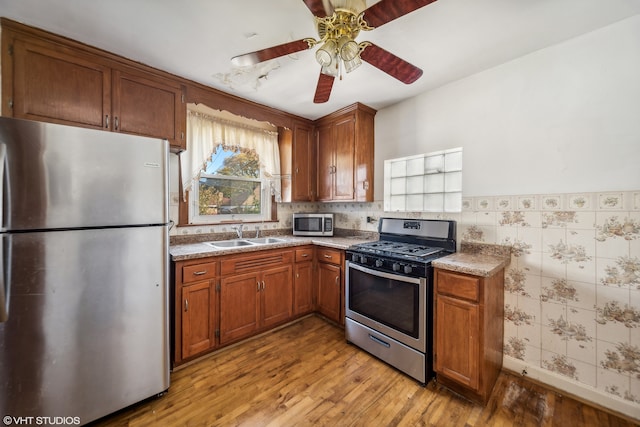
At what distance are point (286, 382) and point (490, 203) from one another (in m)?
2.19

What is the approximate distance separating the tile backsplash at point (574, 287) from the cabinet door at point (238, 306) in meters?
2.14

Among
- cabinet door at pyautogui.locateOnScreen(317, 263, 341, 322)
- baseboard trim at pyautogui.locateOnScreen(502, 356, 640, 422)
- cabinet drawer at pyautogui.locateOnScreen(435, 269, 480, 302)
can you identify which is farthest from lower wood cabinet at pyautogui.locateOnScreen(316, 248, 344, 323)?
baseboard trim at pyautogui.locateOnScreen(502, 356, 640, 422)

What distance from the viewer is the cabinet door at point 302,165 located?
3188mm

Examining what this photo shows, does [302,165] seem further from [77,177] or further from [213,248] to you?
[77,177]

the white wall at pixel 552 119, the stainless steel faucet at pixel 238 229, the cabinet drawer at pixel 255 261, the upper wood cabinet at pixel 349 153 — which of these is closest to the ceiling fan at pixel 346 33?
the white wall at pixel 552 119

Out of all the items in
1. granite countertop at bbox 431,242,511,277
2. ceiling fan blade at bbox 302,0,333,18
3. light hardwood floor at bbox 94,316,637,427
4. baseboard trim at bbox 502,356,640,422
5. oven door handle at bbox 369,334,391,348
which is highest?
ceiling fan blade at bbox 302,0,333,18

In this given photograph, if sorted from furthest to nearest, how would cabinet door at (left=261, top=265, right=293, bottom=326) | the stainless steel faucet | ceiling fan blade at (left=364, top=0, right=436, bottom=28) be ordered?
the stainless steel faucet < cabinet door at (left=261, top=265, right=293, bottom=326) < ceiling fan blade at (left=364, top=0, right=436, bottom=28)

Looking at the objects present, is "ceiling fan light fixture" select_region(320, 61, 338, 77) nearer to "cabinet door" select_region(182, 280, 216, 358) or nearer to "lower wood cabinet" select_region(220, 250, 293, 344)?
"lower wood cabinet" select_region(220, 250, 293, 344)

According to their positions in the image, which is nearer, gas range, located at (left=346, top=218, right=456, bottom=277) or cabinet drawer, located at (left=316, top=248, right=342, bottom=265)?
gas range, located at (left=346, top=218, right=456, bottom=277)

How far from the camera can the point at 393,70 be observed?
1.55 meters

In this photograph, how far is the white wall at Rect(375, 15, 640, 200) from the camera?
1560mm

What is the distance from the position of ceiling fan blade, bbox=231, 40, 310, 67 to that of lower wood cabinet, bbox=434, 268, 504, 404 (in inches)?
67.1

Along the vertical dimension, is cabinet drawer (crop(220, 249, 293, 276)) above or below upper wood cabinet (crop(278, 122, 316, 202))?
below

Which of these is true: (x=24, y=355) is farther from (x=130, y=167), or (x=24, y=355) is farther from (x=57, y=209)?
(x=130, y=167)
